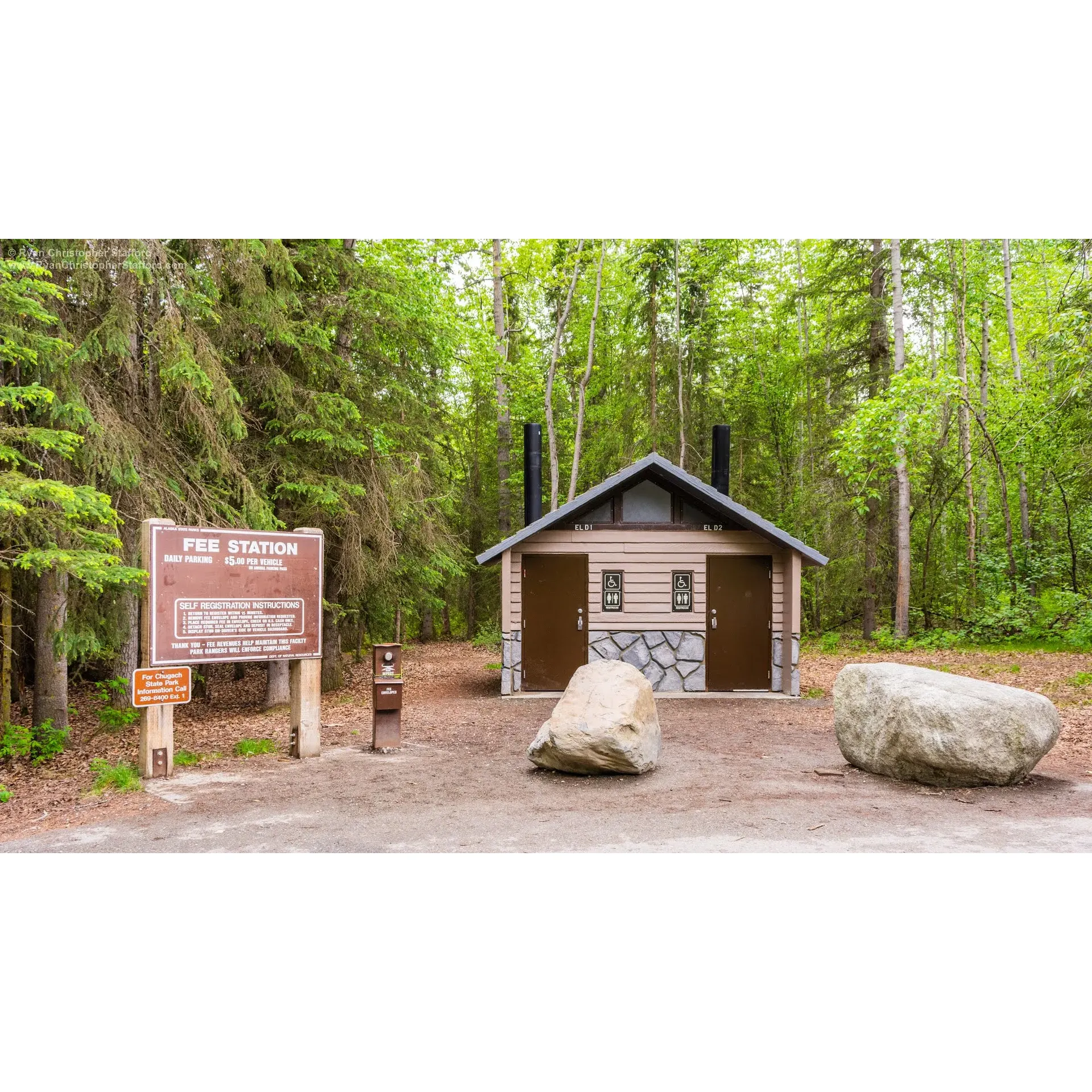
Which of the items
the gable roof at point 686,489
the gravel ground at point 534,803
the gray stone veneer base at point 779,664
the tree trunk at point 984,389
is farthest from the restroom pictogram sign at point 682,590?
the tree trunk at point 984,389

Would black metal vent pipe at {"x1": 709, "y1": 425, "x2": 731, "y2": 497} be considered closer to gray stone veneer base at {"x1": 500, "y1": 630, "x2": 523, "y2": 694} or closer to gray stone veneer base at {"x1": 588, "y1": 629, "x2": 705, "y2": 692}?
gray stone veneer base at {"x1": 588, "y1": 629, "x2": 705, "y2": 692}

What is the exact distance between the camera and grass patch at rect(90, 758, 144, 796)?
6742 millimetres

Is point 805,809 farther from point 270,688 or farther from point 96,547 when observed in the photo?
point 270,688

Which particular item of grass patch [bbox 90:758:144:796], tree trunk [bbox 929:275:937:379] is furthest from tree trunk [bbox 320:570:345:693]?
tree trunk [bbox 929:275:937:379]

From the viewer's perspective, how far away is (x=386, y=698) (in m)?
8.45

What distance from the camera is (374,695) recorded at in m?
8.38

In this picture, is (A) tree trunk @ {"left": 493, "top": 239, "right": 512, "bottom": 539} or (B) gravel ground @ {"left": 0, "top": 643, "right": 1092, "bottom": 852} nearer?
(B) gravel ground @ {"left": 0, "top": 643, "right": 1092, "bottom": 852}

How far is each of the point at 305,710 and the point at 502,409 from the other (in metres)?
12.7

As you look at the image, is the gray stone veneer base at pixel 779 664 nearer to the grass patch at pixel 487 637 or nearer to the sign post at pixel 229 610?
the sign post at pixel 229 610

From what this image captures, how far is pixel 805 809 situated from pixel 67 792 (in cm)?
635

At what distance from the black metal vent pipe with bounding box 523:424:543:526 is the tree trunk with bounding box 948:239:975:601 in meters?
10.0

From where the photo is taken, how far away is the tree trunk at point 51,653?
26.6ft

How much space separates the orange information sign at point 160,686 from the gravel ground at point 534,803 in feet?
2.41

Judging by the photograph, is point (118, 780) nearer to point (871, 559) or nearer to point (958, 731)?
point (958, 731)
